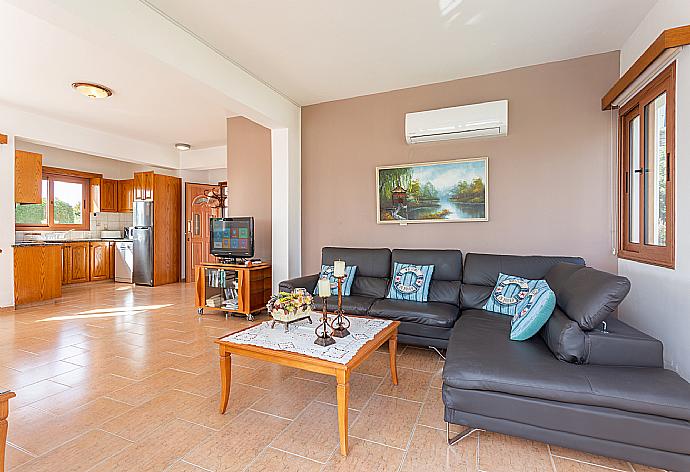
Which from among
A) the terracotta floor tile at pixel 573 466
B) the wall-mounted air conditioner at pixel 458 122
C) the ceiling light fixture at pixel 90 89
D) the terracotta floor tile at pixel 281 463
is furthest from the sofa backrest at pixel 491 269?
the ceiling light fixture at pixel 90 89

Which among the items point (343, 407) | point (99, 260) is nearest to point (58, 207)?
point (99, 260)

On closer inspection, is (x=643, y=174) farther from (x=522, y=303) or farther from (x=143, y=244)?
(x=143, y=244)

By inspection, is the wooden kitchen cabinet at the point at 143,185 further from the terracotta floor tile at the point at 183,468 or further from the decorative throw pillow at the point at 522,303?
the decorative throw pillow at the point at 522,303

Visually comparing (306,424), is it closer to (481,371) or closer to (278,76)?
(481,371)

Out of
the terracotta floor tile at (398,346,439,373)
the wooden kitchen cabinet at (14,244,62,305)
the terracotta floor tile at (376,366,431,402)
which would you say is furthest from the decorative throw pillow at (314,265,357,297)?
the wooden kitchen cabinet at (14,244,62,305)

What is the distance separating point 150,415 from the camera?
7.38 ft

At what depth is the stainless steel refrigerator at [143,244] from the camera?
23.4 ft

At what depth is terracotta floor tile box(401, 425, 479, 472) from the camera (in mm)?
1768

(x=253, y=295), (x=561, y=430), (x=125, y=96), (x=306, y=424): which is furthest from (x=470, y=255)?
(x=125, y=96)

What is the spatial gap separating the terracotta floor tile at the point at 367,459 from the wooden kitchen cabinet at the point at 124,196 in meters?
7.59

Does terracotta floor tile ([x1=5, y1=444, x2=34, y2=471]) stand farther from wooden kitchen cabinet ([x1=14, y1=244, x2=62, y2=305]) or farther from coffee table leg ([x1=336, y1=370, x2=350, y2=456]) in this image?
wooden kitchen cabinet ([x1=14, y1=244, x2=62, y2=305])

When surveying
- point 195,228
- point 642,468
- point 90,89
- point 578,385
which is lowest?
point 642,468

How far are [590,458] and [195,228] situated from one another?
7489 mm

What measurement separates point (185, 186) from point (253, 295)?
4259 mm
